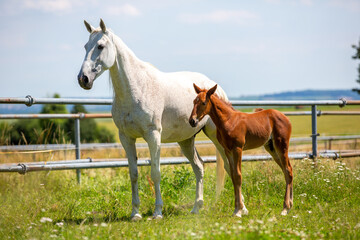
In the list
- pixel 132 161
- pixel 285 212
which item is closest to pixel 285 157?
pixel 285 212

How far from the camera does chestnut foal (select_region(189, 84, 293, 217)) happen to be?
4715 mm

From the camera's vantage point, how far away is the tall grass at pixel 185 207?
12.2 feet

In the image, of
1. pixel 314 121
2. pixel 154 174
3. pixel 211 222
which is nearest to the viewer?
pixel 211 222

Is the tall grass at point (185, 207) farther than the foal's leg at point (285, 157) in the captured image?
No

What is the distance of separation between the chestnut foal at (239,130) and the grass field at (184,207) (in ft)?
1.49

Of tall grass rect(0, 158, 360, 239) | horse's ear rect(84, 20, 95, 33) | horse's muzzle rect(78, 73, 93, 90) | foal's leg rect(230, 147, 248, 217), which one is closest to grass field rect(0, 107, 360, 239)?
tall grass rect(0, 158, 360, 239)

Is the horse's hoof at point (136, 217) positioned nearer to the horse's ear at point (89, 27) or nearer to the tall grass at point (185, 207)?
the tall grass at point (185, 207)

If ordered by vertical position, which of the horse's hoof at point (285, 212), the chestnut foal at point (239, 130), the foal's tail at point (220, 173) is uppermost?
the chestnut foal at point (239, 130)

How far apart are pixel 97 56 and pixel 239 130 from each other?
1.81 m

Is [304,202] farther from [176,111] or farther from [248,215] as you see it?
[176,111]

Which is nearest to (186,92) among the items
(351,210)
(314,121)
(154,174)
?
(154,174)

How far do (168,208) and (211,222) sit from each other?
122 cm

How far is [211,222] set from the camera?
4305 millimetres

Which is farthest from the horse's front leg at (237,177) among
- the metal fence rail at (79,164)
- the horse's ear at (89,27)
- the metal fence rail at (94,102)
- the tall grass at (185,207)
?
the metal fence rail at (94,102)
